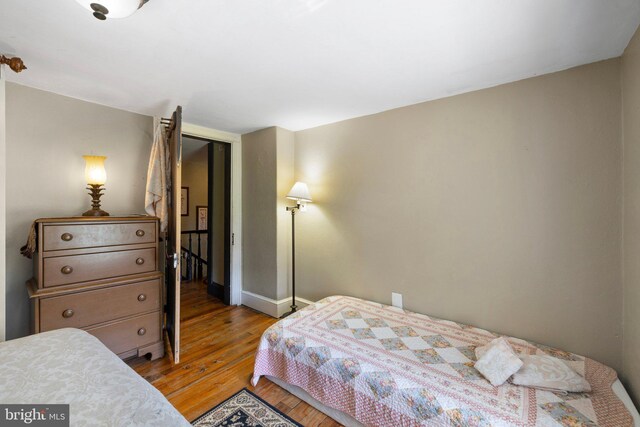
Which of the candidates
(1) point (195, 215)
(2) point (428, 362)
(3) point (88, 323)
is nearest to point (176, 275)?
(3) point (88, 323)

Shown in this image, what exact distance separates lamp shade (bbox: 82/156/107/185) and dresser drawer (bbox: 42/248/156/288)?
0.63 metres

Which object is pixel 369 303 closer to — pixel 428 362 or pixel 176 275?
pixel 428 362

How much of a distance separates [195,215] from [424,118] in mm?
4806

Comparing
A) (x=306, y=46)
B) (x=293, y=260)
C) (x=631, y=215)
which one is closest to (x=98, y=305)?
(x=293, y=260)

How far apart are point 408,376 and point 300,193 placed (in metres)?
1.90

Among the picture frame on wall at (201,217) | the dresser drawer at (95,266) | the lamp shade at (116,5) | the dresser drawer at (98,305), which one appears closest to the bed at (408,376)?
the dresser drawer at (98,305)

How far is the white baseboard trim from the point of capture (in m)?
3.20

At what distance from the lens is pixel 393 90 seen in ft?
7.08

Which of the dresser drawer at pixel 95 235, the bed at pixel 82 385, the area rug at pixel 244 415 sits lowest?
the area rug at pixel 244 415

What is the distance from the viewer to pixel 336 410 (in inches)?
67.4

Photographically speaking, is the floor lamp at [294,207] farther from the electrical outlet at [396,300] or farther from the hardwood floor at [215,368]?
the electrical outlet at [396,300]

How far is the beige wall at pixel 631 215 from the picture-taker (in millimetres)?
1432

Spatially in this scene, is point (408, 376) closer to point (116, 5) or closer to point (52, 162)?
point (116, 5)

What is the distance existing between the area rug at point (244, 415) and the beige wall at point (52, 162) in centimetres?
168
